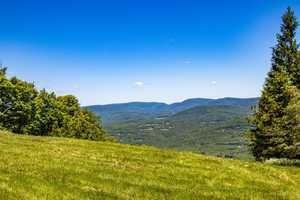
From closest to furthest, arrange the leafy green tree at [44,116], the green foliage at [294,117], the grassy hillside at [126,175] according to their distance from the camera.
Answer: the grassy hillside at [126,175] → the green foliage at [294,117] → the leafy green tree at [44,116]

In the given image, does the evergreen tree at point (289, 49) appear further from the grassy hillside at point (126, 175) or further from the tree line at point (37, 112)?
the tree line at point (37, 112)

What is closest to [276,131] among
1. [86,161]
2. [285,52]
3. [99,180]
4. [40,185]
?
[285,52]

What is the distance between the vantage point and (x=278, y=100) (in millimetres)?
57562

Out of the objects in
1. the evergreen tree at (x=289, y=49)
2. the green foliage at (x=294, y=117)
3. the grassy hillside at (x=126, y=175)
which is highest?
the evergreen tree at (x=289, y=49)

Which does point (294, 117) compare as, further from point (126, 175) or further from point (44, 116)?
point (44, 116)

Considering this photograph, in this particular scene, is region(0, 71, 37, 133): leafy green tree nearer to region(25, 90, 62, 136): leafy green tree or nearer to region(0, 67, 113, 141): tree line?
region(0, 67, 113, 141): tree line

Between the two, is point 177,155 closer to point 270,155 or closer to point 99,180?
point 99,180

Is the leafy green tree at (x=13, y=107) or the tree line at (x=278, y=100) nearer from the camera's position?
the tree line at (x=278, y=100)

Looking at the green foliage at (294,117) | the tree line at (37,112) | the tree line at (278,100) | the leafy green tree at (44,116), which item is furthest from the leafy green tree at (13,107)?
the green foliage at (294,117)

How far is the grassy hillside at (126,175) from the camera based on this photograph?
62.2 ft

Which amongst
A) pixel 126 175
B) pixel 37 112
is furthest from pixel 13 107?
pixel 126 175

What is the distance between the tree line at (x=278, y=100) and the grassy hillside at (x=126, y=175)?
67.0ft

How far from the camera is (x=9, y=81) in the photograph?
304 feet

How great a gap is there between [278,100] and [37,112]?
54.1 m
